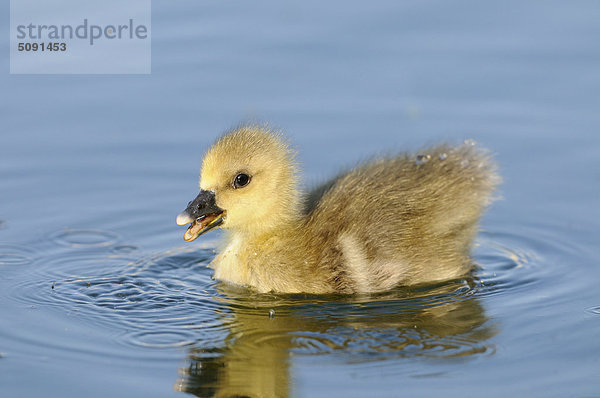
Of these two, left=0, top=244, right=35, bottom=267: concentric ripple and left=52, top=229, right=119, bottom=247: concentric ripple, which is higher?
left=52, top=229, right=119, bottom=247: concentric ripple

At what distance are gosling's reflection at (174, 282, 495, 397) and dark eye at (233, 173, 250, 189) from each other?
68 centimetres

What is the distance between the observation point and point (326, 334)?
6.42m

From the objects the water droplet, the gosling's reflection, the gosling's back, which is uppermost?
the water droplet

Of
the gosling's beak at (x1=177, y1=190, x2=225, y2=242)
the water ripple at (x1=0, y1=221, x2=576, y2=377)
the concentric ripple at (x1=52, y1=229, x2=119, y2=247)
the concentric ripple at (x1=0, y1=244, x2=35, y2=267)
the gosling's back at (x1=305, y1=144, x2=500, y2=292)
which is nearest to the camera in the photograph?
the water ripple at (x1=0, y1=221, x2=576, y2=377)

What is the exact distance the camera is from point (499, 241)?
8078 millimetres

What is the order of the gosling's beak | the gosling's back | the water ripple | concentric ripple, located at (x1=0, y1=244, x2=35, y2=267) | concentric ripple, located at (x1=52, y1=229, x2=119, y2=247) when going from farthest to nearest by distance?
1. concentric ripple, located at (x1=52, y1=229, x2=119, y2=247)
2. concentric ripple, located at (x1=0, y1=244, x2=35, y2=267)
3. the gosling's beak
4. the gosling's back
5. the water ripple

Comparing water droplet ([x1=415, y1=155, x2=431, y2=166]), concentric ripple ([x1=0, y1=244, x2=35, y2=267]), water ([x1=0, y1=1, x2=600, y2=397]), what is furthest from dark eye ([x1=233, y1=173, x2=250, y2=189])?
concentric ripple ([x1=0, y1=244, x2=35, y2=267])

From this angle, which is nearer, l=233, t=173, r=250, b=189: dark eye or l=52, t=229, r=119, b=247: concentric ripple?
l=233, t=173, r=250, b=189: dark eye

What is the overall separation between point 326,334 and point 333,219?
1.04m

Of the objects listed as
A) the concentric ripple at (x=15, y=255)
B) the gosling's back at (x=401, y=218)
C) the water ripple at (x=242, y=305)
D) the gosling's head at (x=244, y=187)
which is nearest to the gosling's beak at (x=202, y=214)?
the gosling's head at (x=244, y=187)

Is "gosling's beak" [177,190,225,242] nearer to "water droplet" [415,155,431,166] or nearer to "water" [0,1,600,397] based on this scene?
"water" [0,1,600,397]

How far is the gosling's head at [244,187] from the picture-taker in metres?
7.25

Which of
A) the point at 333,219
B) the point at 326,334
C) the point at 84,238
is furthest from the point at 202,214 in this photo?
the point at 326,334

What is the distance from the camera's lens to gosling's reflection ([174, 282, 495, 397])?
5.86 m
